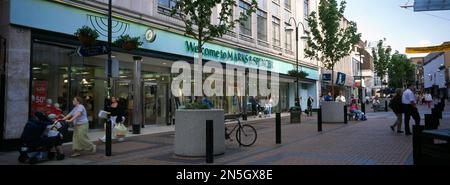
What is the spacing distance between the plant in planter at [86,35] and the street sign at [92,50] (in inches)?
8.5

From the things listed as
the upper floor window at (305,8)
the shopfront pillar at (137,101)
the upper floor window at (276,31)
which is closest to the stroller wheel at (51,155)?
the shopfront pillar at (137,101)

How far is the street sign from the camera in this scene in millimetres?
12511

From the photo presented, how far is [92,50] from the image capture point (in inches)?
505

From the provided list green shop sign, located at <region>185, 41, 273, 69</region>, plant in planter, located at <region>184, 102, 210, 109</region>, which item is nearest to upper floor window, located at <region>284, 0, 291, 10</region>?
green shop sign, located at <region>185, 41, 273, 69</region>

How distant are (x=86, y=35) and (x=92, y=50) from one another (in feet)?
1.73

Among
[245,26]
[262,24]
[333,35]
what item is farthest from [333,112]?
[262,24]

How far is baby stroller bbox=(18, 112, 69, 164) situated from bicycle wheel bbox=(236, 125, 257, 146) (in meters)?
4.97

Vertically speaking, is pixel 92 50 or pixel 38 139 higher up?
pixel 92 50

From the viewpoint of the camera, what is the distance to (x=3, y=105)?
38.1 ft

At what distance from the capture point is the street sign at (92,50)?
12511 mm

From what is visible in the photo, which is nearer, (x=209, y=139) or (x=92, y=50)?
(x=209, y=139)

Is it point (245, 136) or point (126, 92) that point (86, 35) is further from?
point (126, 92)

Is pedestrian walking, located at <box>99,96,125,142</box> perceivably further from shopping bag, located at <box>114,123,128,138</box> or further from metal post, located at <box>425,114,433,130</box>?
metal post, located at <box>425,114,433,130</box>

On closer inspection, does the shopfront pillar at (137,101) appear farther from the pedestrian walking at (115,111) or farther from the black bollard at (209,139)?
the black bollard at (209,139)
